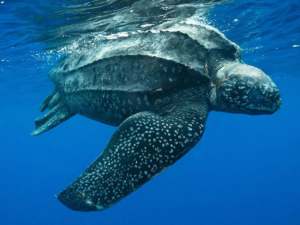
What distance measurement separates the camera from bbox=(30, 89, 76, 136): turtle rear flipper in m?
5.32

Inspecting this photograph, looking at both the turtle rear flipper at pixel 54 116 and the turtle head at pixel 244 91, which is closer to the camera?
the turtle head at pixel 244 91

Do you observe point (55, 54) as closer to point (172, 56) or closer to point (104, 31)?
point (104, 31)

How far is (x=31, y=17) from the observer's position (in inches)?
247

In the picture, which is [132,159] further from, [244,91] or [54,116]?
[54,116]

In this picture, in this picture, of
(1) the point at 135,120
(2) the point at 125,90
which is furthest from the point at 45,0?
(1) the point at 135,120

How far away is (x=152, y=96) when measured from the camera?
337 centimetres

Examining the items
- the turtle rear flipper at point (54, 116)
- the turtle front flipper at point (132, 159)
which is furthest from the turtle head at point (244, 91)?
the turtle rear flipper at point (54, 116)

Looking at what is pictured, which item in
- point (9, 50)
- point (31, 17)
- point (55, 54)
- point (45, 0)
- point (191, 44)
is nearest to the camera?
point (191, 44)

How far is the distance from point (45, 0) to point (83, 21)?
1.37m

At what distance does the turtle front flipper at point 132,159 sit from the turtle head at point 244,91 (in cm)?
75

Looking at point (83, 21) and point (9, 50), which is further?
point (9, 50)

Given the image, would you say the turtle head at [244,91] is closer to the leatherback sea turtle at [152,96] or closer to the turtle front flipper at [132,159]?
the leatherback sea turtle at [152,96]

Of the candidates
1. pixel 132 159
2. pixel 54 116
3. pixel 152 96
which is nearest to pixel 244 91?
pixel 152 96

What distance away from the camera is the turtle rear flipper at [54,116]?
5325 millimetres
